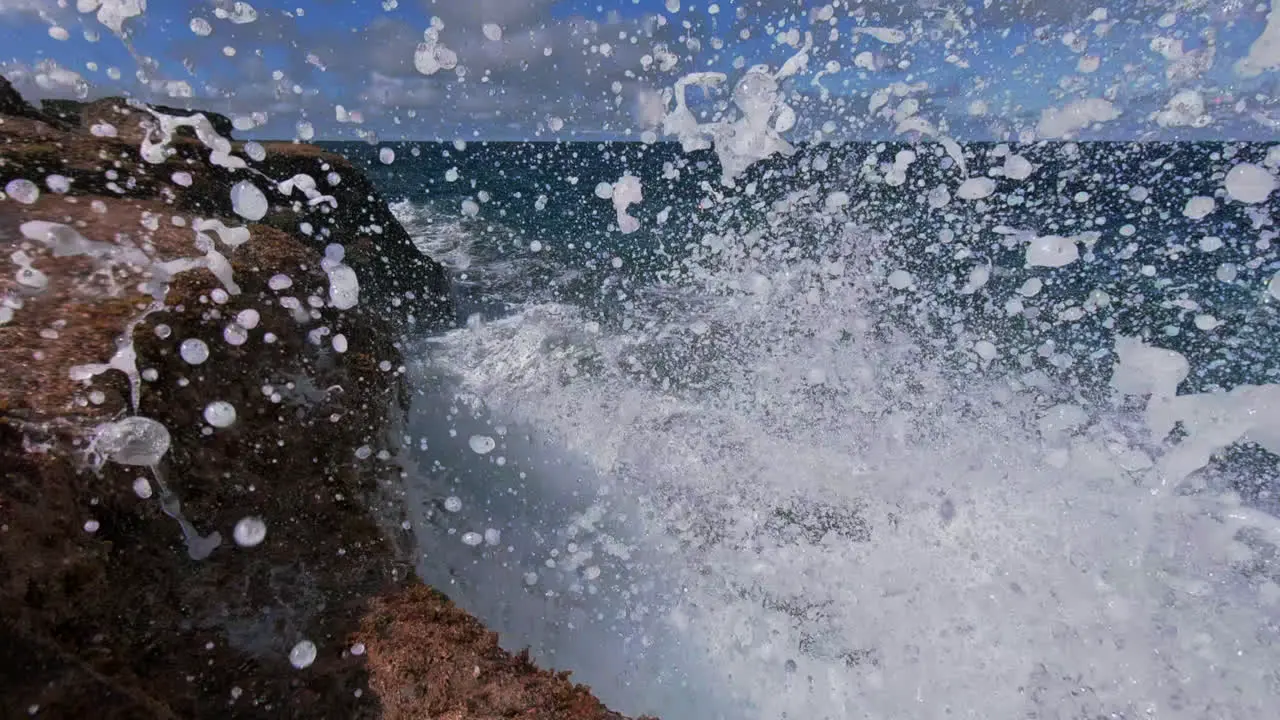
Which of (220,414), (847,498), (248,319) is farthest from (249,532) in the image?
(847,498)

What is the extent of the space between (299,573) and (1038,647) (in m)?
4.20

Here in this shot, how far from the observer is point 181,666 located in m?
2.68

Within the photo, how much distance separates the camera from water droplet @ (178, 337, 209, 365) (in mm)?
3201

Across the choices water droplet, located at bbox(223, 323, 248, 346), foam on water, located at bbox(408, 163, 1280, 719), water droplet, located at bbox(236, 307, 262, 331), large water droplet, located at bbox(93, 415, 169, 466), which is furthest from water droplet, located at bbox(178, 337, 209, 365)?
foam on water, located at bbox(408, 163, 1280, 719)

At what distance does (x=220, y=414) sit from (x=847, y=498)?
4.40 meters

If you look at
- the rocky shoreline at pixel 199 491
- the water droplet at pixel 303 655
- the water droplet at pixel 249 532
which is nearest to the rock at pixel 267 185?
the rocky shoreline at pixel 199 491

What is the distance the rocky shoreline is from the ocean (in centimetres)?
106

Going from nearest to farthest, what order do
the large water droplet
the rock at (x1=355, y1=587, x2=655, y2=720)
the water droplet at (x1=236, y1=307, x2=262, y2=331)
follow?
the large water droplet → the rock at (x1=355, y1=587, x2=655, y2=720) → the water droplet at (x1=236, y1=307, x2=262, y2=331)

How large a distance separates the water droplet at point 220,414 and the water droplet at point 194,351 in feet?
0.72

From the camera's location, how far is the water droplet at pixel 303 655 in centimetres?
292

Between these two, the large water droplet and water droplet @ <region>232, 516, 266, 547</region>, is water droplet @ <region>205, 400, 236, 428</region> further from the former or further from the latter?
water droplet @ <region>232, 516, 266, 547</region>

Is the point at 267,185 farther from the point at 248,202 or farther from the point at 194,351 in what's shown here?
the point at 194,351

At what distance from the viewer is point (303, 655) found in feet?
9.73

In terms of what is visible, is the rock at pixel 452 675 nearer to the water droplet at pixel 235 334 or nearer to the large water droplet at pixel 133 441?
the large water droplet at pixel 133 441
